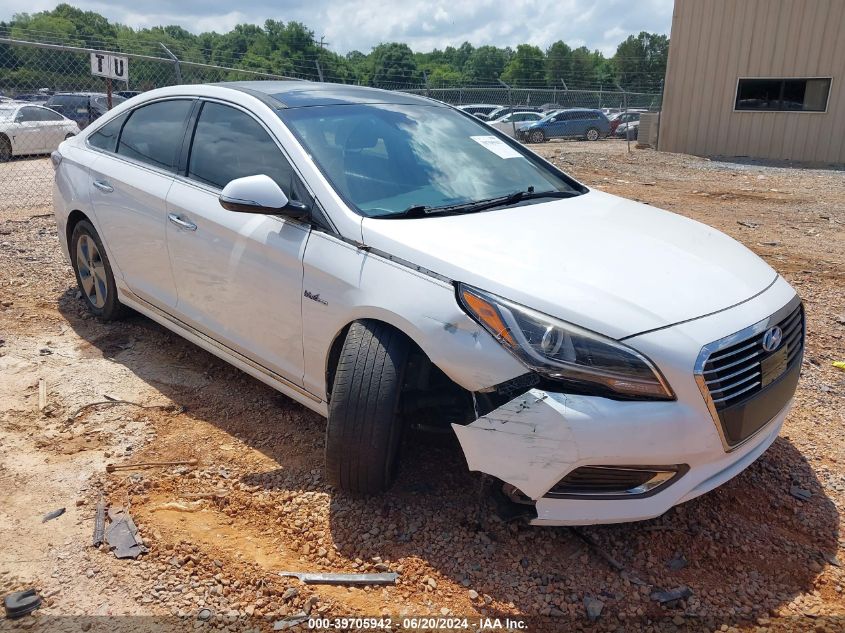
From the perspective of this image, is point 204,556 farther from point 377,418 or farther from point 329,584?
point 377,418

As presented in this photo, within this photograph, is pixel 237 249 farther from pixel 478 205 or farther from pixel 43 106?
pixel 43 106

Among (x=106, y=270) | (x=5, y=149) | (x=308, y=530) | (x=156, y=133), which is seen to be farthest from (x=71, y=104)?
(x=308, y=530)

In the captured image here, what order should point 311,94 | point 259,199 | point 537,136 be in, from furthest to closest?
1. point 537,136
2. point 311,94
3. point 259,199

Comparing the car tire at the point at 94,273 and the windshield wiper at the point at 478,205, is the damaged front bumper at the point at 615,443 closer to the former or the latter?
the windshield wiper at the point at 478,205

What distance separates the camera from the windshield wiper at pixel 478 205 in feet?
9.76

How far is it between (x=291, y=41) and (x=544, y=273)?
45.1 m

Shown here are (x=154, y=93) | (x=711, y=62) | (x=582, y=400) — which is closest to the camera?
(x=582, y=400)

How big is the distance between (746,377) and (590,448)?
67 centimetres

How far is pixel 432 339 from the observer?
2.50 meters

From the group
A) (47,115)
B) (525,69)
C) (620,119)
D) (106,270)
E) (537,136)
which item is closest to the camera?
(106,270)

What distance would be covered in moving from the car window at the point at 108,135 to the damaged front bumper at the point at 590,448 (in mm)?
3295

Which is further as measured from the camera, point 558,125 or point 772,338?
point 558,125

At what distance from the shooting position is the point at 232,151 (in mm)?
3568

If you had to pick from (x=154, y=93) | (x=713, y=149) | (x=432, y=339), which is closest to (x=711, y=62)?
(x=713, y=149)
